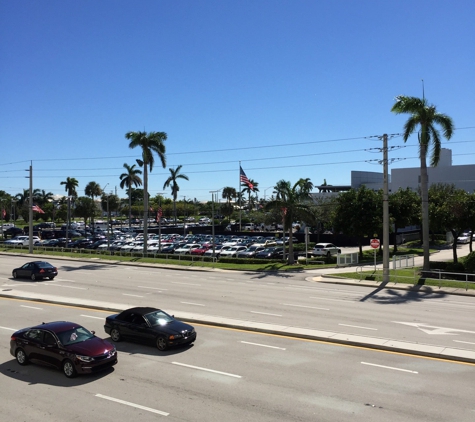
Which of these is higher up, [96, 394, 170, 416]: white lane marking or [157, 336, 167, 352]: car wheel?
[157, 336, 167, 352]: car wheel

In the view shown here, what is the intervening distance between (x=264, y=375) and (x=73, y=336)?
552cm

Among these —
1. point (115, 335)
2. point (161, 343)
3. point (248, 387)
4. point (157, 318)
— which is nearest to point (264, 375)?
point (248, 387)

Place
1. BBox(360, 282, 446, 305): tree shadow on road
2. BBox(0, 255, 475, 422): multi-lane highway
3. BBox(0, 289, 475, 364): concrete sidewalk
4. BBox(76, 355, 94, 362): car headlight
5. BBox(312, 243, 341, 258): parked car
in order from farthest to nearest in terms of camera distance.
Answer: BBox(312, 243, 341, 258): parked car, BBox(360, 282, 446, 305): tree shadow on road, BBox(0, 289, 475, 364): concrete sidewalk, BBox(76, 355, 94, 362): car headlight, BBox(0, 255, 475, 422): multi-lane highway

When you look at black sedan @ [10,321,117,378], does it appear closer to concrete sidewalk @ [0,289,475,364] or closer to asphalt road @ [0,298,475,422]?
asphalt road @ [0,298,475,422]

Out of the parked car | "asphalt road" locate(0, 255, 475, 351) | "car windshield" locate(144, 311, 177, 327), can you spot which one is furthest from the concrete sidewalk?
the parked car

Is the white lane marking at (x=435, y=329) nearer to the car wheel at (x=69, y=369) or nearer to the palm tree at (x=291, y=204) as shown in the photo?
the car wheel at (x=69, y=369)

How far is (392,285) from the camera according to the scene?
33.2 meters

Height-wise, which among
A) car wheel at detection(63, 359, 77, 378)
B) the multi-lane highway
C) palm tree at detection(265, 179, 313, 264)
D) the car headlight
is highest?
palm tree at detection(265, 179, 313, 264)

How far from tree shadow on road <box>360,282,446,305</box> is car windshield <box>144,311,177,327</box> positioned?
13928 millimetres

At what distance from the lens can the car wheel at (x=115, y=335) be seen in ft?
55.8

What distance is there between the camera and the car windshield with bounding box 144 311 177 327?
1655 centimetres

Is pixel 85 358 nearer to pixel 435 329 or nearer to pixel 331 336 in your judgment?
pixel 331 336

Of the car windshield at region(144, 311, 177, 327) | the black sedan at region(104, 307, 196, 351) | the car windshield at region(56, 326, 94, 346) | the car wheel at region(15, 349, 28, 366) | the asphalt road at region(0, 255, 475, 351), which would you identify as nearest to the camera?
the car windshield at region(56, 326, 94, 346)

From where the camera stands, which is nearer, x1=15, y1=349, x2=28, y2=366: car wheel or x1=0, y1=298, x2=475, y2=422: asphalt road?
x1=0, y1=298, x2=475, y2=422: asphalt road
